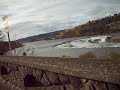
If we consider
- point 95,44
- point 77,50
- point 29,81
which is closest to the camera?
point 29,81

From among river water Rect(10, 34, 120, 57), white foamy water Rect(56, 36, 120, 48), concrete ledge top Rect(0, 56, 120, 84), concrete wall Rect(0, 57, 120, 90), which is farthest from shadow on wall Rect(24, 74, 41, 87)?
white foamy water Rect(56, 36, 120, 48)

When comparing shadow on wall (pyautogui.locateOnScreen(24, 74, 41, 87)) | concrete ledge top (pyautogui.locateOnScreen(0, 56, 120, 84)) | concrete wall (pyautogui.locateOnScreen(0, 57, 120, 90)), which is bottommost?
shadow on wall (pyautogui.locateOnScreen(24, 74, 41, 87))

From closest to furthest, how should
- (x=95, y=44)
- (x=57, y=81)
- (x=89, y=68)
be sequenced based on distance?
(x=89, y=68)
(x=57, y=81)
(x=95, y=44)

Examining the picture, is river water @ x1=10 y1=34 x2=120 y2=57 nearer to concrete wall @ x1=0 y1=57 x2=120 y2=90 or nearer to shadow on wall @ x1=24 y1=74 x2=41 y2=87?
shadow on wall @ x1=24 y1=74 x2=41 y2=87

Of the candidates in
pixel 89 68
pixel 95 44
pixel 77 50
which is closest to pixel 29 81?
pixel 89 68

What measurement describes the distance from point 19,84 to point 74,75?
8.75m

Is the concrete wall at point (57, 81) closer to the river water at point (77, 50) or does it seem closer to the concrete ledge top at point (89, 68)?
the concrete ledge top at point (89, 68)

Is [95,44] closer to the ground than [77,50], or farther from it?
farther from it

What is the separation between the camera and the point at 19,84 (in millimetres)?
16219

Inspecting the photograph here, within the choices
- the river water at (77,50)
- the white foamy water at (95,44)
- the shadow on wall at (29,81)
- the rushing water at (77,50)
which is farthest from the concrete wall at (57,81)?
the white foamy water at (95,44)

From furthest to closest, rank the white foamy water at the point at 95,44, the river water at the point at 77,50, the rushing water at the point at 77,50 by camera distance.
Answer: the white foamy water at the point at 95,44, the rushing water at the point at 77,50, the river water at the point at 77,50

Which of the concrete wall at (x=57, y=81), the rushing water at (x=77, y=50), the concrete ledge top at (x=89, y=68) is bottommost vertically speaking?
the rushing water at (x=77, y=50)

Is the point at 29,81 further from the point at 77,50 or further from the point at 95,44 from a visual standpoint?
the point at 95,44

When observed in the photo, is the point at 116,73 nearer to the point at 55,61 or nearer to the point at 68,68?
the point at 68,68
